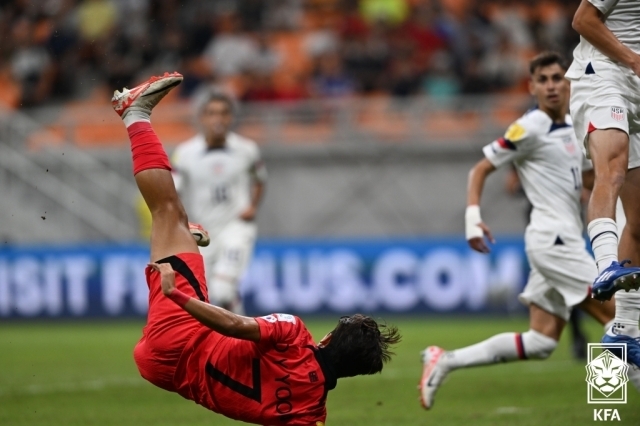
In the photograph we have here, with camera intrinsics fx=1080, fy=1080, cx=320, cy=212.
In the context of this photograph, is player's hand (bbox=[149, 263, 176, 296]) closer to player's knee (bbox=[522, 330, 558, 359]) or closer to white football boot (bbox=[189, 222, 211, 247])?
white football boot (bbox=[189, 222, 211, 247])

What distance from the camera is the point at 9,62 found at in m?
23.1

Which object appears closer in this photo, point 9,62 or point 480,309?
point 480,309

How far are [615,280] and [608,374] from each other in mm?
1788

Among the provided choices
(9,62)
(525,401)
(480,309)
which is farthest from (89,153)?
(525,401)

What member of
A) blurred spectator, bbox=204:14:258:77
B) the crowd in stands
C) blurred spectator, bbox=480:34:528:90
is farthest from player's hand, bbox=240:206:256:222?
blurred spectator, bbox=204:14:258:77

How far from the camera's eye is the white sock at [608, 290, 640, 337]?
21.6ft

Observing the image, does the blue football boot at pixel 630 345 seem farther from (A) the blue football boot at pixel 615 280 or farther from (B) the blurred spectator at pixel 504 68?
(B) the blurred spectator at pixel 504 68

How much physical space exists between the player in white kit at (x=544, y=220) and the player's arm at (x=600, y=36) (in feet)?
5.04

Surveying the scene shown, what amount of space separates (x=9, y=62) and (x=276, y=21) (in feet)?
19.0

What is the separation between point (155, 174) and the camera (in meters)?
6.75

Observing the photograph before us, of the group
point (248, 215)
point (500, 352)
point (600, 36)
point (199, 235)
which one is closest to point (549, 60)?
point (600, 36)

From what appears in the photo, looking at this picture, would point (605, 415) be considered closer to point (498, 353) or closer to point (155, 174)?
point (498, 353)

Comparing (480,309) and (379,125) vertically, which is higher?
(379,125)

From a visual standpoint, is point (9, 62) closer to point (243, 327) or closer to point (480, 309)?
point (480, 309)
